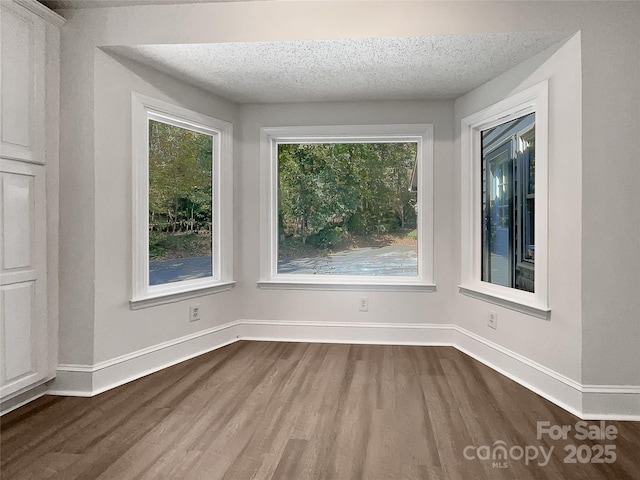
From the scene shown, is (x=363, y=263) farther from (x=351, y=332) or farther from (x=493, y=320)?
(x=493, y=320)

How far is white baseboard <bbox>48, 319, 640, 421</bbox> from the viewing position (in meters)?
2.50

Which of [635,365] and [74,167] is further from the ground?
[74,167]

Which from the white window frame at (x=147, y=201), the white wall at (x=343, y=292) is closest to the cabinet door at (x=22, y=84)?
the white window frame at (x=147, y=201)

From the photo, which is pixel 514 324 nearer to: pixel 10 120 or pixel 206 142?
pixel 206 142

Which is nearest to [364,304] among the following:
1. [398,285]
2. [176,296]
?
[398,285]

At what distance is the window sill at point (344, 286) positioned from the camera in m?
3.97

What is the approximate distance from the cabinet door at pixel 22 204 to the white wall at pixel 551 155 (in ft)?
0.53

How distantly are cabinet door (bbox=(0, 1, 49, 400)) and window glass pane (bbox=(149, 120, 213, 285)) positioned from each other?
832 millimetres

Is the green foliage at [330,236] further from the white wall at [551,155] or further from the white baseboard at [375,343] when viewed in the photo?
the white wall at [551,155]

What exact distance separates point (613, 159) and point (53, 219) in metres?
3.57

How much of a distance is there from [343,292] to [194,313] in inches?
55.3

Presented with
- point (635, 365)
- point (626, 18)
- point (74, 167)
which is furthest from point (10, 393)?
point (626, 18)

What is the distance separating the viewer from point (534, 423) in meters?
2.39

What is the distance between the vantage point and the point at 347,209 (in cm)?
420
